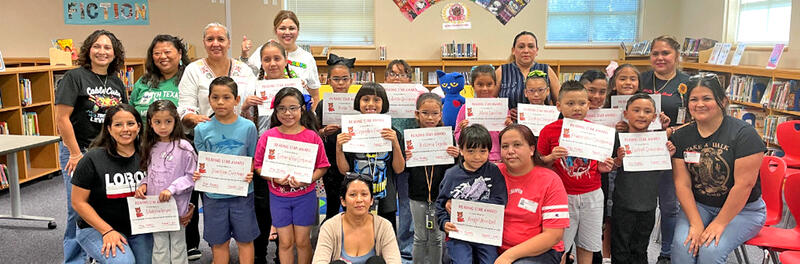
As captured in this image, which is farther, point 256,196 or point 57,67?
point 57,67

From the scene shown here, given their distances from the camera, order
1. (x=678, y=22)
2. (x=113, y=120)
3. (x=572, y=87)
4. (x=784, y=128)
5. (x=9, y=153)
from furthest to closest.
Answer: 1. (x=678, y=22)
2. (x=784, y=128)
3. (x=9, y=153)
4. (x=572, y=87)
5. (x=113, y=120)

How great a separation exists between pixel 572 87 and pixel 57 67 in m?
5.89

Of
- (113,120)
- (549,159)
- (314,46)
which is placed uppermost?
(314,46)

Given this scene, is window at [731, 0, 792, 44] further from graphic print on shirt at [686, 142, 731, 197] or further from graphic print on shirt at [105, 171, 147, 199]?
graphic print on shirt at [105, 171, 147, 199]

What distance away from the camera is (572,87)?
10.3ft

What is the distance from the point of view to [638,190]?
3195 mm

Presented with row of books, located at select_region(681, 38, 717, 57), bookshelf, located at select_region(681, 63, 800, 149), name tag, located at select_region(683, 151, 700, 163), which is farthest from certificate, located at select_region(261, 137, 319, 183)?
row of books, located at select_region(681, 38, 717, 57)

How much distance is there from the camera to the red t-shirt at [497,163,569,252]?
108 inches

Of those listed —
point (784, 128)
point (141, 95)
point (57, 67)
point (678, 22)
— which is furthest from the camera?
point (678, 22)

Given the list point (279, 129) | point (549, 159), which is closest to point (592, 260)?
point (549, 159)

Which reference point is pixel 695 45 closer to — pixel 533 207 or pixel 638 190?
pixel 638 190

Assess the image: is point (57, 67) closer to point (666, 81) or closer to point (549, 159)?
point (549, 159)

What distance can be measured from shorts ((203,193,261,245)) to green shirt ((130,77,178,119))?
77 cm

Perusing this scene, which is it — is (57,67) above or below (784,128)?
above
